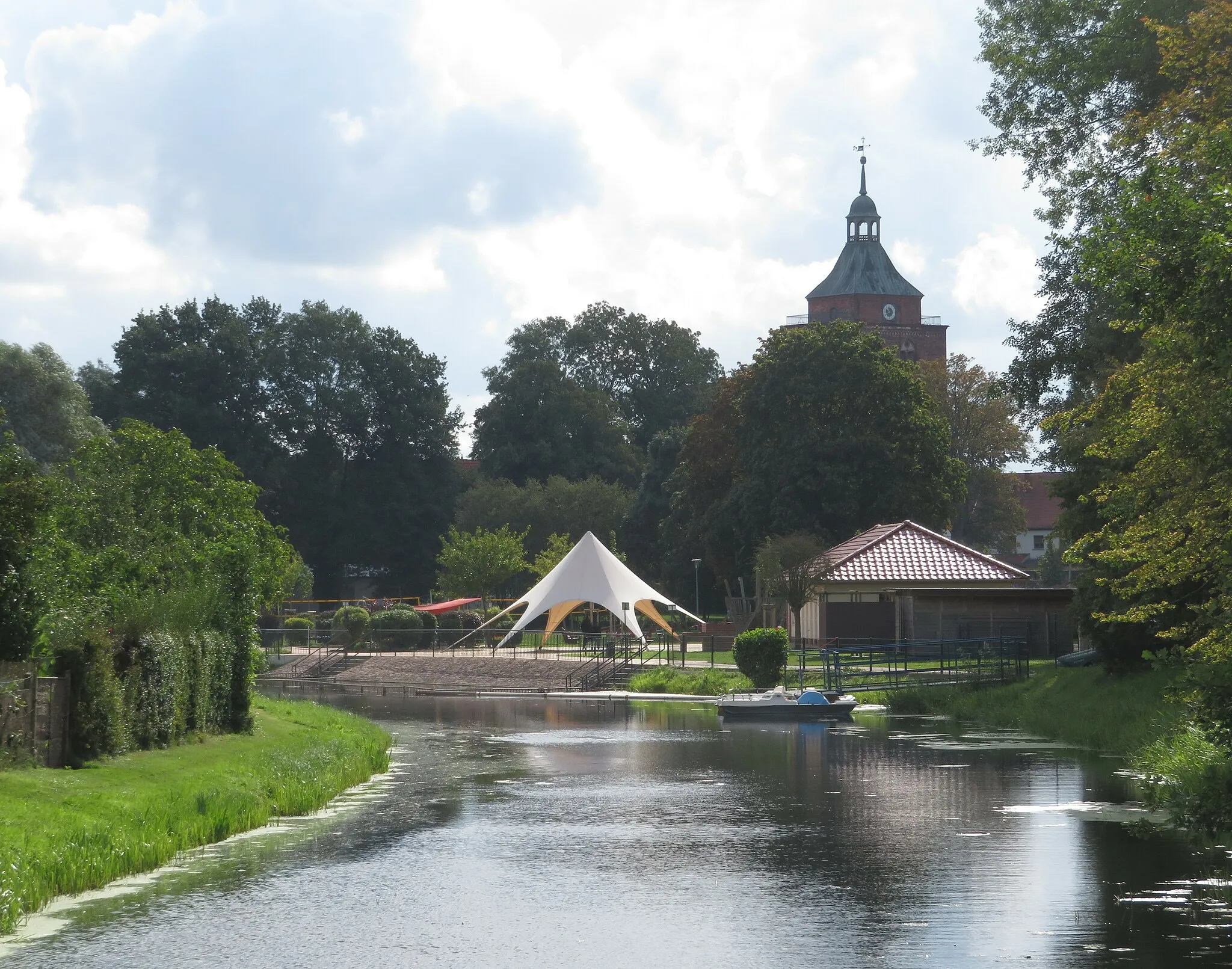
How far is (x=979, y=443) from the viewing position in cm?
9019

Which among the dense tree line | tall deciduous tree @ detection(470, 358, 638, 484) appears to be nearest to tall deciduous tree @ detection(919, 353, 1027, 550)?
the dense tree line

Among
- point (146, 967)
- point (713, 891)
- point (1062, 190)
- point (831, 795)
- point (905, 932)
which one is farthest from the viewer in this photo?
point (1062, 190)

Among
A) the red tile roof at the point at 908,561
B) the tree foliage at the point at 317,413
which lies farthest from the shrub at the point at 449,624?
the tree foliage at the point at 317,413

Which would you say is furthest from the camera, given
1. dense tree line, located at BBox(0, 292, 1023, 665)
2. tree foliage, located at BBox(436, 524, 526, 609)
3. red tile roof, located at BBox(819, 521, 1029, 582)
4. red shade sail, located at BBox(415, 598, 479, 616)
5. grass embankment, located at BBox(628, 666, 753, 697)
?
tree foliage, located at BBox(436, 524, 526, 609)

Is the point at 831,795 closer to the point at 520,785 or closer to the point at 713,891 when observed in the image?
the point at 520,785

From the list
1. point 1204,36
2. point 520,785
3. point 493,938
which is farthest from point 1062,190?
point 493,938

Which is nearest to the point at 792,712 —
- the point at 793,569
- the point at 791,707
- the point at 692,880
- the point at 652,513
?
the point at 791,707

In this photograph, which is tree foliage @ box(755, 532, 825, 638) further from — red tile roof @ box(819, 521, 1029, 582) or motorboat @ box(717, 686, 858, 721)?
motorboat @ box(717, 686, 858, 721)

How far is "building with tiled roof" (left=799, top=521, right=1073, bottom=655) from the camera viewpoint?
51.2m

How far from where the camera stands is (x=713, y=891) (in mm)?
15656

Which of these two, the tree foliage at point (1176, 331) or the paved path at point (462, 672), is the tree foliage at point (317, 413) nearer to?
the paved path at point (462, 672)

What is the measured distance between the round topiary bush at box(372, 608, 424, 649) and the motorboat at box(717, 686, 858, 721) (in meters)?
24.2

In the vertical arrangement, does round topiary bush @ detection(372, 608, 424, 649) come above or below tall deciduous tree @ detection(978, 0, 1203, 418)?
below

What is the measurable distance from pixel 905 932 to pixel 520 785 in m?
12.5
